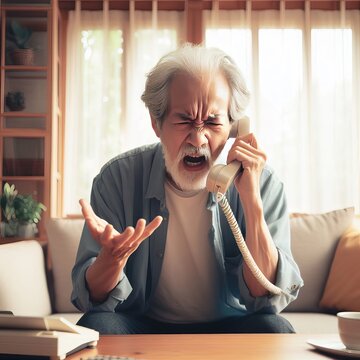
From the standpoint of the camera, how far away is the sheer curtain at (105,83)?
4008 millimetres

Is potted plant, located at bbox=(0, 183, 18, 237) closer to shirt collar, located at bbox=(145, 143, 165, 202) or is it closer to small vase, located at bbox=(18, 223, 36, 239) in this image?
A: small vase, located at bbox=(18, 223, 36, 239)

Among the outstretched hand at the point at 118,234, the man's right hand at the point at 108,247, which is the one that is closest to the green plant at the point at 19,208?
the man's right hand at the point at 108,247

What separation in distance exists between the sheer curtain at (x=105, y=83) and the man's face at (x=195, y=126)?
2.33 metres

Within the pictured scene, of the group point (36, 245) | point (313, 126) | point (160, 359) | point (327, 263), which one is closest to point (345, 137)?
point (313, 126)

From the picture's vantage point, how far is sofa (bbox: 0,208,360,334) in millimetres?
2377

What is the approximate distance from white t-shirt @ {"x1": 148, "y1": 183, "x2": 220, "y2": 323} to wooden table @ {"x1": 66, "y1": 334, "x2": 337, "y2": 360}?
0.43m

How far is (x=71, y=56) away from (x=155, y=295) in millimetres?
2727

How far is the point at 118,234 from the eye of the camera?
1.27 metres

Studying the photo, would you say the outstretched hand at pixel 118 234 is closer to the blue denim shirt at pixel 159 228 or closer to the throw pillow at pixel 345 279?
the blue denim shirt at pixel 159 228

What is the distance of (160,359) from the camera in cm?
102

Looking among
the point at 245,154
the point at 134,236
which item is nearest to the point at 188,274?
the point at 245,154

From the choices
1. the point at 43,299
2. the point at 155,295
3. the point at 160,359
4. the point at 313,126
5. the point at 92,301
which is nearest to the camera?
the point at 160,359

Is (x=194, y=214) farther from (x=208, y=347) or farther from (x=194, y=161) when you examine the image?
(x=208, y=347)

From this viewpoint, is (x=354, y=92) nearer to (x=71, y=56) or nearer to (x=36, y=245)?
(x=71, y=56)
